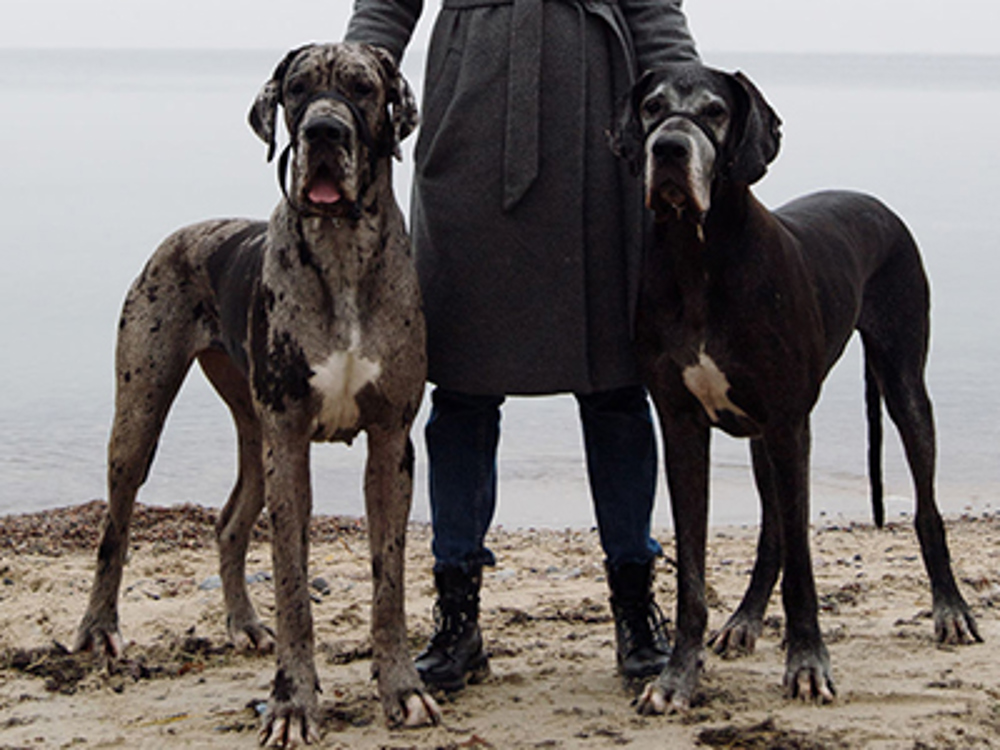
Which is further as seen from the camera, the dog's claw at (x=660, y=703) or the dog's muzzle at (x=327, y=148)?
the dog's claw at (x=660, y=703)

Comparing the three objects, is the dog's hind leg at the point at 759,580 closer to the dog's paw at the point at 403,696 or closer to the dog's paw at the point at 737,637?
the dog's paw at the point at 737,637

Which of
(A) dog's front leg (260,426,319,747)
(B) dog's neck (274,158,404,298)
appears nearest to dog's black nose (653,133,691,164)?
(B) dog's neck (274,158,404,298)

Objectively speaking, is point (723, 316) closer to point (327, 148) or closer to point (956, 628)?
point (327, 148)

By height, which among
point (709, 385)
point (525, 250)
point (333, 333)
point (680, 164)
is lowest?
point (709, 385)

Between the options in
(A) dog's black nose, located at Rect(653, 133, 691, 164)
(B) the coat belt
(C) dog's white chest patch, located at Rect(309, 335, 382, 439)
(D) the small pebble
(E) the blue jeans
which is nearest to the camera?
(A) dog's black nose, located at Rect(653, 133, 691, 164)

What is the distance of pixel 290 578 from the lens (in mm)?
3885

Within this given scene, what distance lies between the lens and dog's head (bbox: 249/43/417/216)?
3576 mm

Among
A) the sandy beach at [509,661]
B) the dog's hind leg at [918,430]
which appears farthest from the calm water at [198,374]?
the dog's hind leg at [918,430]

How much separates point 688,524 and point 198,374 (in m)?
7.72

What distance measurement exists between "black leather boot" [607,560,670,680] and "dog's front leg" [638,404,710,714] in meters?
0.21

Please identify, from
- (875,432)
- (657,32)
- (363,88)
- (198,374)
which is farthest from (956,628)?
(198,374)

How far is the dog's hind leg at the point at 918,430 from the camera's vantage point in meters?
4.81

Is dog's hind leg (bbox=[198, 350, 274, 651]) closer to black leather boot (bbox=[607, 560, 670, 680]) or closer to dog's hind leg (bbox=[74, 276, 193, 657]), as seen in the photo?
dog's hind leg (bbox=[74, 276, 193, 657])

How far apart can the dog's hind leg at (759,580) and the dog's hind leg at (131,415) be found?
1.84m
